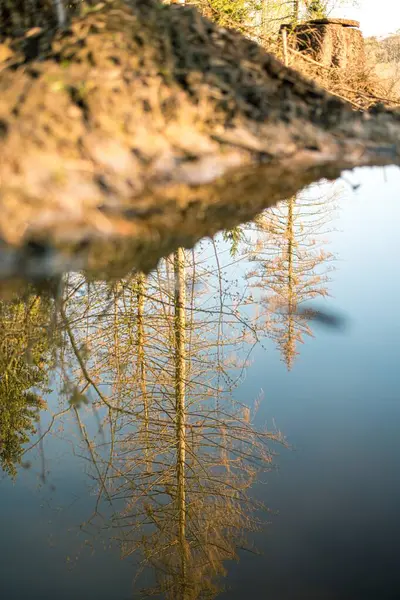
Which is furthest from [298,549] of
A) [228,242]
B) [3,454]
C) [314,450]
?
[228,242]

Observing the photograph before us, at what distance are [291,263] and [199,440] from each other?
2.07 metres

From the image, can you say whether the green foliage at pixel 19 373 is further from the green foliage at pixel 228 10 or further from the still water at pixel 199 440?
the green foliage at pixel 228 10

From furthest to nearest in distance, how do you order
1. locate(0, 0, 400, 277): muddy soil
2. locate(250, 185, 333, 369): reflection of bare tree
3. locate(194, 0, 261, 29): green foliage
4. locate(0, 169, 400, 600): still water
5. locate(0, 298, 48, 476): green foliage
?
locate(194, 0, 261, 29): green foliage → locate(0, 0, 400, 277): muddy soil → locate(250, 185, 333, 369): reflection of bare tree → locate(0, 298, 48, 476): green foliage → locate(0, 169, 400, 600): still water

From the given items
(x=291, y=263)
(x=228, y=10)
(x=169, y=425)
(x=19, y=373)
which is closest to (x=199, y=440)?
(x=169, y=425)

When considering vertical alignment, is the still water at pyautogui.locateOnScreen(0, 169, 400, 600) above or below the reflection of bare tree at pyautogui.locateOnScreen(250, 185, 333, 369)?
below

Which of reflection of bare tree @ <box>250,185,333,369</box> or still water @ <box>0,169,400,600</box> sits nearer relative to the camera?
still water @ <box>0,169,400,600</box>

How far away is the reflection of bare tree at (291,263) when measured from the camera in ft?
9.50

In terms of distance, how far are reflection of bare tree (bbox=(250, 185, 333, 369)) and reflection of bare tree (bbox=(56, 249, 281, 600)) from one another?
0.63 feet

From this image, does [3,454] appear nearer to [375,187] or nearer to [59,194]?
[59,194]

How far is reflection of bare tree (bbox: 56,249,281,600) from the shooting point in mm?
1628

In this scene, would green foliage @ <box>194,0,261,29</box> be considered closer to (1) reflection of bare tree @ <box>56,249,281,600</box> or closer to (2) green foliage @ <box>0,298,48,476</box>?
(1) reflection of bare tree @ <box>56,249,281,600</box>

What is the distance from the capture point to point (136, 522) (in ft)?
5.48

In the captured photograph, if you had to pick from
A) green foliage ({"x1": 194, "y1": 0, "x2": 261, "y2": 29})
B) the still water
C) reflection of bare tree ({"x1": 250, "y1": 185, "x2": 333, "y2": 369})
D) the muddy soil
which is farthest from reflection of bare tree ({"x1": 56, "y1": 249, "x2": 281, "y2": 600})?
green foliage ({"x1": 194, "y1": 0, "x2": 261, "y2": 29})

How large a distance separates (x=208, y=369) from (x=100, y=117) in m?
3.26
